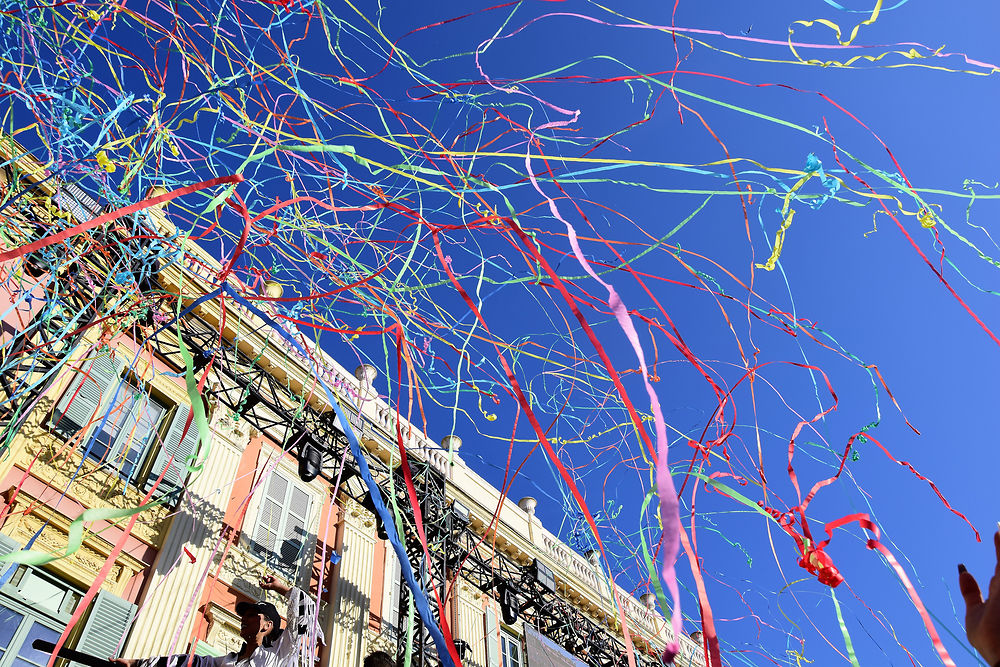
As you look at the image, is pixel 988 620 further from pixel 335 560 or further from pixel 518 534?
pixel 518 534

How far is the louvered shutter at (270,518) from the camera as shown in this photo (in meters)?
8.58

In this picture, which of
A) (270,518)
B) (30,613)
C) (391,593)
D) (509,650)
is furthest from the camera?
(509,650)

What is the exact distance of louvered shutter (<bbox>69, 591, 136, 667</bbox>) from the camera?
6.08 metres

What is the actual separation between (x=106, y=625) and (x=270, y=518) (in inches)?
109

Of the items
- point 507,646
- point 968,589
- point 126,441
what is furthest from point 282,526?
point 968,589

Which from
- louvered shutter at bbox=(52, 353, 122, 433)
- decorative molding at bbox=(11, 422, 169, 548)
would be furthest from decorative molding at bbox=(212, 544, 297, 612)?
louvered shutter at bbox=(52, 353, 122, 433)

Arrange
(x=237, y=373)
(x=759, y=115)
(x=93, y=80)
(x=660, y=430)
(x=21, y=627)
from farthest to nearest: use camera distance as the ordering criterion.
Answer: (x=237, y=373)
(x=21, y=627)
(x=93, y=80)
(x=759, y=115)
(x=660, y=430)

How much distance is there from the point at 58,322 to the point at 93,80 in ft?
13.2

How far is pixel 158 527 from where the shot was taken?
24.9 ft

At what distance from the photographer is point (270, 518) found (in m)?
9.02

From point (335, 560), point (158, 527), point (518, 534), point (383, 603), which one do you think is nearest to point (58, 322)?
point (158, 527)

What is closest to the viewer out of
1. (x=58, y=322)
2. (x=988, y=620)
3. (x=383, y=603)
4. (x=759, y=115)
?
(x=988, y=620)

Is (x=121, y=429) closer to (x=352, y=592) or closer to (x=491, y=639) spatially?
(x=352, y=592)

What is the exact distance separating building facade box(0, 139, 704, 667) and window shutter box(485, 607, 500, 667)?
39 mm
